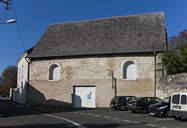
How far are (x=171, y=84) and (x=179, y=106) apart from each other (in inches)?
419

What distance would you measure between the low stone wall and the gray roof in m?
4.15

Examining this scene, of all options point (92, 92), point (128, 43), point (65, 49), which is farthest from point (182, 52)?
point (65, 49)

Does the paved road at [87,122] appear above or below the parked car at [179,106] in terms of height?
below

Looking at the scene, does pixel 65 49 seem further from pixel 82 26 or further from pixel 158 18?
pixel 158 18

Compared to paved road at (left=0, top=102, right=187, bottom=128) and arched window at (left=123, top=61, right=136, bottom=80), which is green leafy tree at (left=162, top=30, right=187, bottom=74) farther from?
paved road at (left=0, top=102, right=187, bottom=128)

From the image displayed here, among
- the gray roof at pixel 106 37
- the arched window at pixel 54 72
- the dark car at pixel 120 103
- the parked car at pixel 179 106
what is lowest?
the dark car at pixel 120 103

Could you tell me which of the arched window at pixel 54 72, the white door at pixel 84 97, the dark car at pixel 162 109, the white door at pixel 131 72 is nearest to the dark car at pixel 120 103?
the white door at pixel 131 72

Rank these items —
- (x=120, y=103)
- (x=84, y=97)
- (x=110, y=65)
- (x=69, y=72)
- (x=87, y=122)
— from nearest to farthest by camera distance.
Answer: (x=87, y=122), (x=120, y=103), (x=110, y=65), (x=84, y=97), (x=69, y=72)

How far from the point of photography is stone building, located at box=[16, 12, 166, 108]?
3694 centimetres

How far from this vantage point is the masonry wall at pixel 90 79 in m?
36.6

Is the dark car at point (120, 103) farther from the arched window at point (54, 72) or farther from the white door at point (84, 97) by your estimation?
the arched window at point (54, 72)

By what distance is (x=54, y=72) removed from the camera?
4106cm

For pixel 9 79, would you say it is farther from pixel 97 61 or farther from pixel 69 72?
pixel 97 61

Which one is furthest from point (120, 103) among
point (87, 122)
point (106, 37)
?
point (87, 122)
